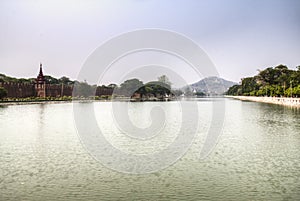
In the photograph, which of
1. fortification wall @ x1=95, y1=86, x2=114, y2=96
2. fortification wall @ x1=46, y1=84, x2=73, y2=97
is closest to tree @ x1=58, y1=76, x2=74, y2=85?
fortification wall @ x1=95, y1=86, x2=114, y2=96

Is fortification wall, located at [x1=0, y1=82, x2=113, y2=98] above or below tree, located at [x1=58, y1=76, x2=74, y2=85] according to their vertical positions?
below

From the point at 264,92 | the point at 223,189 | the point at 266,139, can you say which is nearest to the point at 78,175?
the point at 223,189

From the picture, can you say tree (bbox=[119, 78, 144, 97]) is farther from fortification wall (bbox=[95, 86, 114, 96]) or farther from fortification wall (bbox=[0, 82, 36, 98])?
fortification wall (bbox=[0, 82, 36, 98])

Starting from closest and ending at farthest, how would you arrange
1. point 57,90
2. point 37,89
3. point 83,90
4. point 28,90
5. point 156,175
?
point 156,175 → point 28,90 → point 37,89 → point 57,90 → point 83,90

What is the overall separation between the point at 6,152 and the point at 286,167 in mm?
7612

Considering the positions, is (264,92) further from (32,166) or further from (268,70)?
(32,166)

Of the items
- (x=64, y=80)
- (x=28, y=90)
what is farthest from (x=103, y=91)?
(x=28, y=90)

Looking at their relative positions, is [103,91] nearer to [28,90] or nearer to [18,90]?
[28,90]

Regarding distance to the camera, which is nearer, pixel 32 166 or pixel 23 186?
pixel 23 186

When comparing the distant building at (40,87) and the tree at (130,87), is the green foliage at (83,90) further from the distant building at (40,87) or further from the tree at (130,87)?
the tree at (130,87)

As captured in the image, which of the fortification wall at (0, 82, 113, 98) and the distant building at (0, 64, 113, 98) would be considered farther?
the distant building at (0, 64, 113, 98)

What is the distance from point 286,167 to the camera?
8117 mm

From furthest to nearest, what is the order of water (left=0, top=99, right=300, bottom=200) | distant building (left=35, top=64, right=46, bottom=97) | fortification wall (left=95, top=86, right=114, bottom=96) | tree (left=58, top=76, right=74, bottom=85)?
tree (left=58, top=76, right=74, bottom=85) → fortification wall (left=95, top=86, right=114, bottom=96) → distant building (left=35, top=64, right=46, bottom=97) → water (left=0, top=99, right=300, bottom=200)

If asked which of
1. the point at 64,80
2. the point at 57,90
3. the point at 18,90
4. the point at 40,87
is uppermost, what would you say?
the point at 64,80
